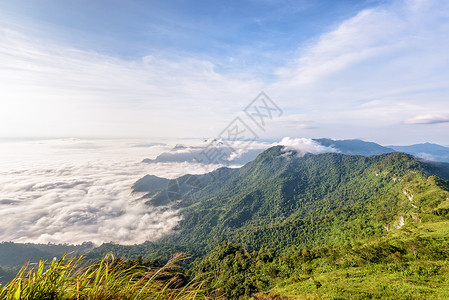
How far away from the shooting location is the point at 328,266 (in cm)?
3691

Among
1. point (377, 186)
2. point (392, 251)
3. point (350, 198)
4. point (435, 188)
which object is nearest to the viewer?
point (392, 251)

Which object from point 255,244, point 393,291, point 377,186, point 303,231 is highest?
point 393,291

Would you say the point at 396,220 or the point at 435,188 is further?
the point at 435,188

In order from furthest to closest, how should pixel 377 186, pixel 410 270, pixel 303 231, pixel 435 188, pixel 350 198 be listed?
pixel 350 198 < pixel 377 186 < pixel 303 231 < pixel 435 188 < pixel 410 270

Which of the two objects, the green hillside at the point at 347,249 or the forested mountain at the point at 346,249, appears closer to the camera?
the green hillside at the point at 347,249

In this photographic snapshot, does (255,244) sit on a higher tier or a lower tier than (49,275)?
lower

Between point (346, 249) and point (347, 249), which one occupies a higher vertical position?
point (347, 249)

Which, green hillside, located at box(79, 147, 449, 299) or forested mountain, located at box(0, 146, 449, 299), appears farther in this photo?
forested mountain, located at box(0, 146, 449, 299)

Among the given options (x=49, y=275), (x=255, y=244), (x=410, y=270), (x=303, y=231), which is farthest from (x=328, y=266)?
(x=255, y=244)

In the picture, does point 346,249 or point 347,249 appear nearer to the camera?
point 347,249

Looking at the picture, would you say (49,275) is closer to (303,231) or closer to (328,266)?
(328,266)

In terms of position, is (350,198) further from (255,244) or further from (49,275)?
(49,275)

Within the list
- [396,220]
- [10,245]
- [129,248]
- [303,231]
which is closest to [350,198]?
[303,231]

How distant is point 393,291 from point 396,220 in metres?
78.6
